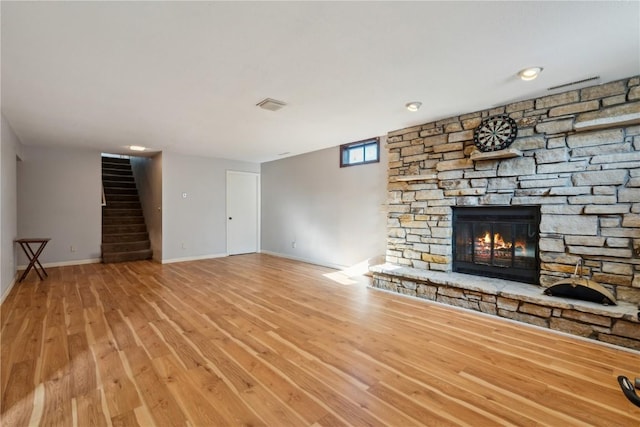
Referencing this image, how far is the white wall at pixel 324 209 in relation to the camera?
489 cm

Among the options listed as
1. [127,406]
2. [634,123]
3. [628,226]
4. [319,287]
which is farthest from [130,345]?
[634,123]

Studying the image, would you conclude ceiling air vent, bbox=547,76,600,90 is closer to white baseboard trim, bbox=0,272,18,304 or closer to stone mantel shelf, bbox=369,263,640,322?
stone mantel shelf, bbox=369,263,640,322

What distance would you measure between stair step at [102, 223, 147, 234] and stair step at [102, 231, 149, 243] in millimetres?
126

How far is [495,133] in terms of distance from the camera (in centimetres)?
331

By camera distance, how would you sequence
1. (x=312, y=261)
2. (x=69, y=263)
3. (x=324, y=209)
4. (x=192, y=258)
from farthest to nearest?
1. (x=192, y=258)
2. (x=312, y=261)
3. (x=69, y=263)
4. (x=324, y=209)

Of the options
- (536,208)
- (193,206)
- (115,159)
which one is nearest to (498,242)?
(536,208)

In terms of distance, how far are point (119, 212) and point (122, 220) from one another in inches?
12.8

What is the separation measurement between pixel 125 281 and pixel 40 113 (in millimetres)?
2577

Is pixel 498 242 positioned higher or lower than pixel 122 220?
lower

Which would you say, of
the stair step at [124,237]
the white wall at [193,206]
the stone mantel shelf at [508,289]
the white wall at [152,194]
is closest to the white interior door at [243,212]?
the white wall at [193,206]

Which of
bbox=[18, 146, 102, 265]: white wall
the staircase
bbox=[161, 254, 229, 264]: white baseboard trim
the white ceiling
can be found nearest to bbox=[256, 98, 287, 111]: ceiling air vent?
the white ceiling

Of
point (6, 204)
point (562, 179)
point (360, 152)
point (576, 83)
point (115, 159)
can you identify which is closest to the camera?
point (576, 83)

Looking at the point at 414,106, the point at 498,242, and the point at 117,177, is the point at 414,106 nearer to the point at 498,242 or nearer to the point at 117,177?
the point at 498,242

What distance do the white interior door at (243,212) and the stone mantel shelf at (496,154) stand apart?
5342 mm
